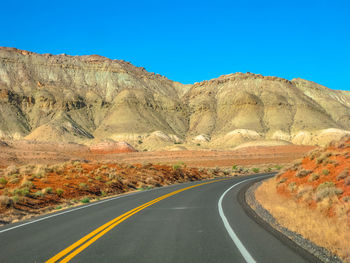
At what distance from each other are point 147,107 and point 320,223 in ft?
369

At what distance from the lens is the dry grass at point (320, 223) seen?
268 inches

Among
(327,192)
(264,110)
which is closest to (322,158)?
(327,192)

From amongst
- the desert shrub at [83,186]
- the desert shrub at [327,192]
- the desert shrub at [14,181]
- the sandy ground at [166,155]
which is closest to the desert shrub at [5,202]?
the desert shrub at [83,186]

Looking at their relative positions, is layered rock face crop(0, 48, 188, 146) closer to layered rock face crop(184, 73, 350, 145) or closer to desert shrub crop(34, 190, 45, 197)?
layered rock face crop(184, 73, 350, 145)

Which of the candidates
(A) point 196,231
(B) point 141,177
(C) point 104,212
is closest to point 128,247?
(A) point 196,231

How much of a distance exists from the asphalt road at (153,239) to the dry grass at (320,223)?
890mm

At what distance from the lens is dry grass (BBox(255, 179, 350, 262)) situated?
6812 millimetres

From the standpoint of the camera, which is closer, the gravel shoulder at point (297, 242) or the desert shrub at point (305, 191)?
the gravel shoulder at point (297, 242)

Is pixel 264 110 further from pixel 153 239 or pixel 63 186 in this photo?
pixel 153 239

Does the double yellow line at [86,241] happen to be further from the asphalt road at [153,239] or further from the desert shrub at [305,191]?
the desert shrub at [305,191]

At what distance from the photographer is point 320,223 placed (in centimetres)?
889

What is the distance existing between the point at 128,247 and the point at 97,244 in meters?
0.73

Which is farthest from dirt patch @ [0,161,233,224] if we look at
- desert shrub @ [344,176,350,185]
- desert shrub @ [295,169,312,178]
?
desert shrub @ [344,176,350,185]

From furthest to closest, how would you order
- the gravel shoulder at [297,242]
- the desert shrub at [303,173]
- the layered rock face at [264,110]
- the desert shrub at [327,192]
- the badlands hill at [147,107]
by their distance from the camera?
the layered rock face at [264,110] < the badlands hill at [147,107] < the desert shrub at [303,173] < the desert shrub at [327,192] < the gravel shoulder at [297,242]
